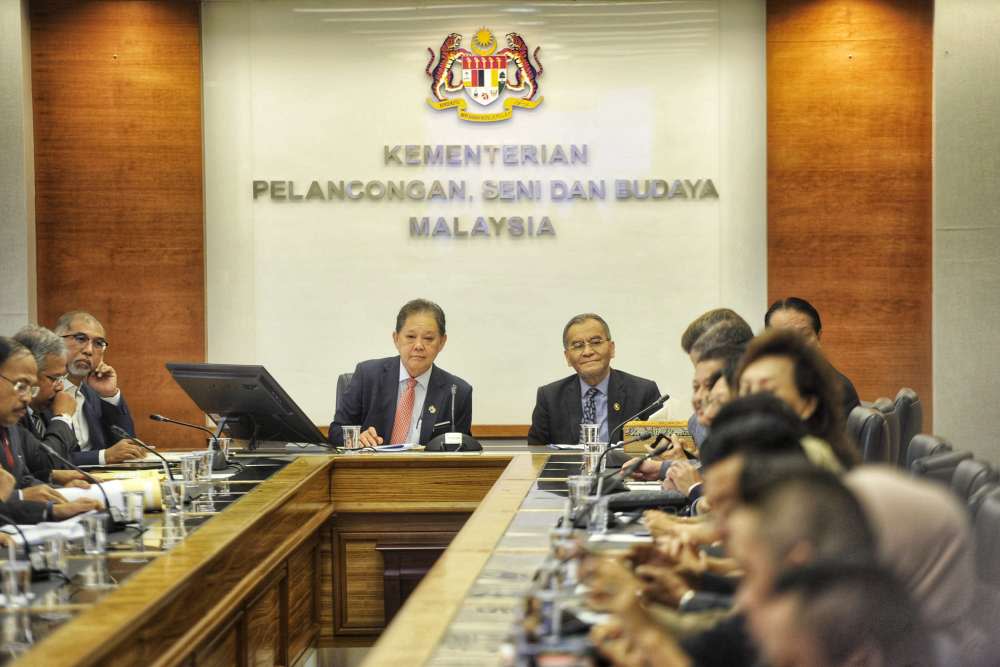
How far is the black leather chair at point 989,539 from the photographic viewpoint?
3074 mm

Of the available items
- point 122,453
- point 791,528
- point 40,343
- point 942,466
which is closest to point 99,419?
point 122,453

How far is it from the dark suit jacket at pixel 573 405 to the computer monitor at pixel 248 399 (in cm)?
123

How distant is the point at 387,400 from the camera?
621 centimetres

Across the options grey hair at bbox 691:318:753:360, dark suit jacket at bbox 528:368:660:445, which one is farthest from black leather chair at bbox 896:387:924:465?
grey hair at bbox 691:318:753:360

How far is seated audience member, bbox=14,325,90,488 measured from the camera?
17.1 feet

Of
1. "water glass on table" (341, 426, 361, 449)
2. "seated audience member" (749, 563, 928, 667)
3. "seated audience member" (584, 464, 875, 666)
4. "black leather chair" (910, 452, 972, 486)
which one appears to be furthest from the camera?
"water glass on table" (341, 426, 361, 449)

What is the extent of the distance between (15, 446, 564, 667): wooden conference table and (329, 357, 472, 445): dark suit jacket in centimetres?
48

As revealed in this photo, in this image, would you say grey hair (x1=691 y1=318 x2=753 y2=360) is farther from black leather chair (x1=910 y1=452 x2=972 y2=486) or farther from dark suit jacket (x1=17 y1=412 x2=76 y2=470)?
dark suit jacket (x1=17 y1=412 x2=76 y2=470)

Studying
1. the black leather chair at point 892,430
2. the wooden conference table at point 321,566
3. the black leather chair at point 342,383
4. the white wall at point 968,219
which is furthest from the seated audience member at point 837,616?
the white wall at point 968,219

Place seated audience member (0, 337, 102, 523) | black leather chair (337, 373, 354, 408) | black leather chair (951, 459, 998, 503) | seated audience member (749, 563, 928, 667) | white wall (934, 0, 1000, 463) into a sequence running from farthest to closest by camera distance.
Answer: white wall (934, 0, 1000, 463) → black leather chair (337, 373, 354, 408) → seated audience member (0, 337, 102, 523) → black leather chair (951, 459, 998, 503) → seated audience member (749, 563, 928, 667)

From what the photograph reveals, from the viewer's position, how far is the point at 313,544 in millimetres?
5102

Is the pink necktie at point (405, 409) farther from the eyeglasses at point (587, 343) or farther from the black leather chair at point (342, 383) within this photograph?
the eyeglasses at point (587, 343)

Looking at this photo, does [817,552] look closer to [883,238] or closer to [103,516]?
[103,516]

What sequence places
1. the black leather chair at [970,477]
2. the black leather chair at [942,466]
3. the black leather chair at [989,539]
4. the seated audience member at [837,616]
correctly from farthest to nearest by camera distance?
the black leather chair at [942,466], the black leather chair at [970,477], the black leather chair at [989,539], the seated audience member at [837,616]
